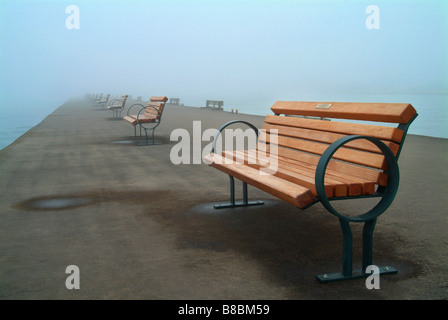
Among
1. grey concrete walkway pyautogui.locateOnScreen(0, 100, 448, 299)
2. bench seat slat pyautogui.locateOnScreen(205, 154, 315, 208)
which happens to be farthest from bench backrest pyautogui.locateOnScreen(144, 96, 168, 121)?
bench seat slat pyautogui.locateOnScreen(205, 154, 315, 208)

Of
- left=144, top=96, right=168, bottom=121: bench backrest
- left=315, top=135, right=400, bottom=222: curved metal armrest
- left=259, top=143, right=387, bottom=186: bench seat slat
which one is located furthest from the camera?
left=144, top=96, right=168, bottom=121: bench backrest

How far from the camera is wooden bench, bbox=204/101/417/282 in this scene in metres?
2.85

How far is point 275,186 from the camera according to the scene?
10.1 feet

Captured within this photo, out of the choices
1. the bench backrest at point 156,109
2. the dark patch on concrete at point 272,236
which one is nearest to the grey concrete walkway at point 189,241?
the dark patch on concrete at point 272,236

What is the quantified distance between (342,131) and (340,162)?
0.23 m

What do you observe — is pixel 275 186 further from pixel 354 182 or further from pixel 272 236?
pixel 272 236

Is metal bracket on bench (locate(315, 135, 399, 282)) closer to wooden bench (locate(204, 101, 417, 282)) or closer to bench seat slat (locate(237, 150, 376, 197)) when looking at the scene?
wooden bench (locate(204, 101, 417, 282))

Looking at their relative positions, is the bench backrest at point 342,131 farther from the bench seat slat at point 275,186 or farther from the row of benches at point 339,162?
the bench seat slat at point 275,186

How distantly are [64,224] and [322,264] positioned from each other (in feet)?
7.69

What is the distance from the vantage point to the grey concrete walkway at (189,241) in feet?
9.07

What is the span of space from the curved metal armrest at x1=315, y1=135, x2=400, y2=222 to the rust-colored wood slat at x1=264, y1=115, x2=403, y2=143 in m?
0.14
